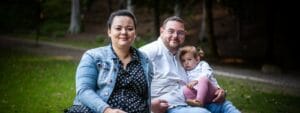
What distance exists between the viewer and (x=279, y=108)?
10.5 m

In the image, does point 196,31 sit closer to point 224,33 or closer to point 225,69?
point 224,33

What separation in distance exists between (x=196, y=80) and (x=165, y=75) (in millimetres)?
334

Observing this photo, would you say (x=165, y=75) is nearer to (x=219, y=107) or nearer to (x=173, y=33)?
(x=173, y=33)

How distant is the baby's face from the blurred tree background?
44.8 ft

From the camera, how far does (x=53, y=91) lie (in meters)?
11.6

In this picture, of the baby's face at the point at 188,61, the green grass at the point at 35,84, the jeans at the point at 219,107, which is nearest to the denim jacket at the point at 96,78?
the baby's face at the point at 188,61

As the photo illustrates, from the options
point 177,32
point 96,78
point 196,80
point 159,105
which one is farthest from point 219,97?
point 96,78

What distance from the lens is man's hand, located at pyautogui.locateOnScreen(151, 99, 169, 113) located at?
16.9ft

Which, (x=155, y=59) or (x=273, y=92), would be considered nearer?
(x=155, y=59)

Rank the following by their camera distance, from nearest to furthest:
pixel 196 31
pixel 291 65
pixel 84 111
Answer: pixel 84 111, pixel 291 65, pixel 196 31

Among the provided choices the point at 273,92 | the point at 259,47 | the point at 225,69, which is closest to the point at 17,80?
the point at 273,92

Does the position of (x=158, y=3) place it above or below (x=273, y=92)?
above

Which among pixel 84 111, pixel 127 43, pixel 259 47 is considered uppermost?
pixel 127 43

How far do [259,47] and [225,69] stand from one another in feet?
34.8
